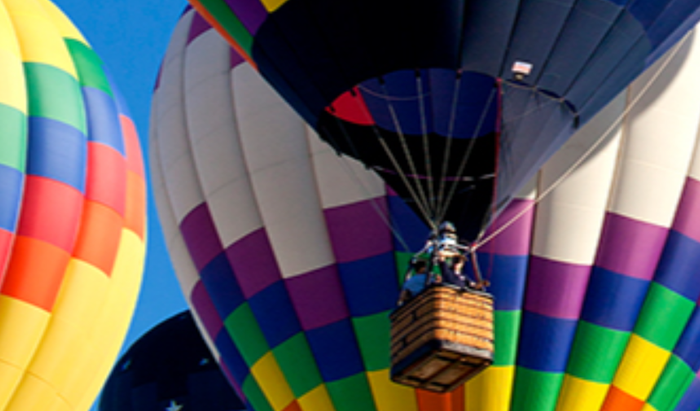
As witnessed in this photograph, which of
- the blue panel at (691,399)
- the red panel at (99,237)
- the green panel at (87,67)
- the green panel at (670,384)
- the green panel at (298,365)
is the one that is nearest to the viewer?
the green panel at (670,384)

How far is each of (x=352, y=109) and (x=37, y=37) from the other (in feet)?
11.9

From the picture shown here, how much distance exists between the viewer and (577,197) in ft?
30.3

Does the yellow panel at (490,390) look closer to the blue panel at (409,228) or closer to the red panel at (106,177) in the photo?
the blue panel at (409,228)

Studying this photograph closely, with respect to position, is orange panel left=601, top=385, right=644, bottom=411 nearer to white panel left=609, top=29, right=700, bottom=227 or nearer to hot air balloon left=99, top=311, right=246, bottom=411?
white panel left=609, top=29, right=700, bottom=227

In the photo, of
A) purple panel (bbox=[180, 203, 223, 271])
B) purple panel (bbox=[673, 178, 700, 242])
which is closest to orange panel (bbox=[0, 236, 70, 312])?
purple panel (bbox=[180, 203, 223, 271])

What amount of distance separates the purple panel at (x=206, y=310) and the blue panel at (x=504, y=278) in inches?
80.9

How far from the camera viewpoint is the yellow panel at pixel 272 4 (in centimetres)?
793

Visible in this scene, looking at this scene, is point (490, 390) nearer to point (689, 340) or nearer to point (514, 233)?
point (514, 233)

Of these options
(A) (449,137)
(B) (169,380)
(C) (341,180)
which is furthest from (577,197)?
(B) (169,380)

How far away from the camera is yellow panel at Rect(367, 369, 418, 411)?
920 centimetres

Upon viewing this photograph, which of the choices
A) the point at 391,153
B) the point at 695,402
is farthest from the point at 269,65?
the point at 695,402

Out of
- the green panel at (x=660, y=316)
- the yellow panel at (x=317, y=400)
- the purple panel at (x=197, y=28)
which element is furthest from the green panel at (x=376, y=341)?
the purple panel at (x=197, y=28)

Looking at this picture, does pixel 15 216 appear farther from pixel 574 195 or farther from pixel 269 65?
pixel 574 195

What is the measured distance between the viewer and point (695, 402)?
9.82 m
